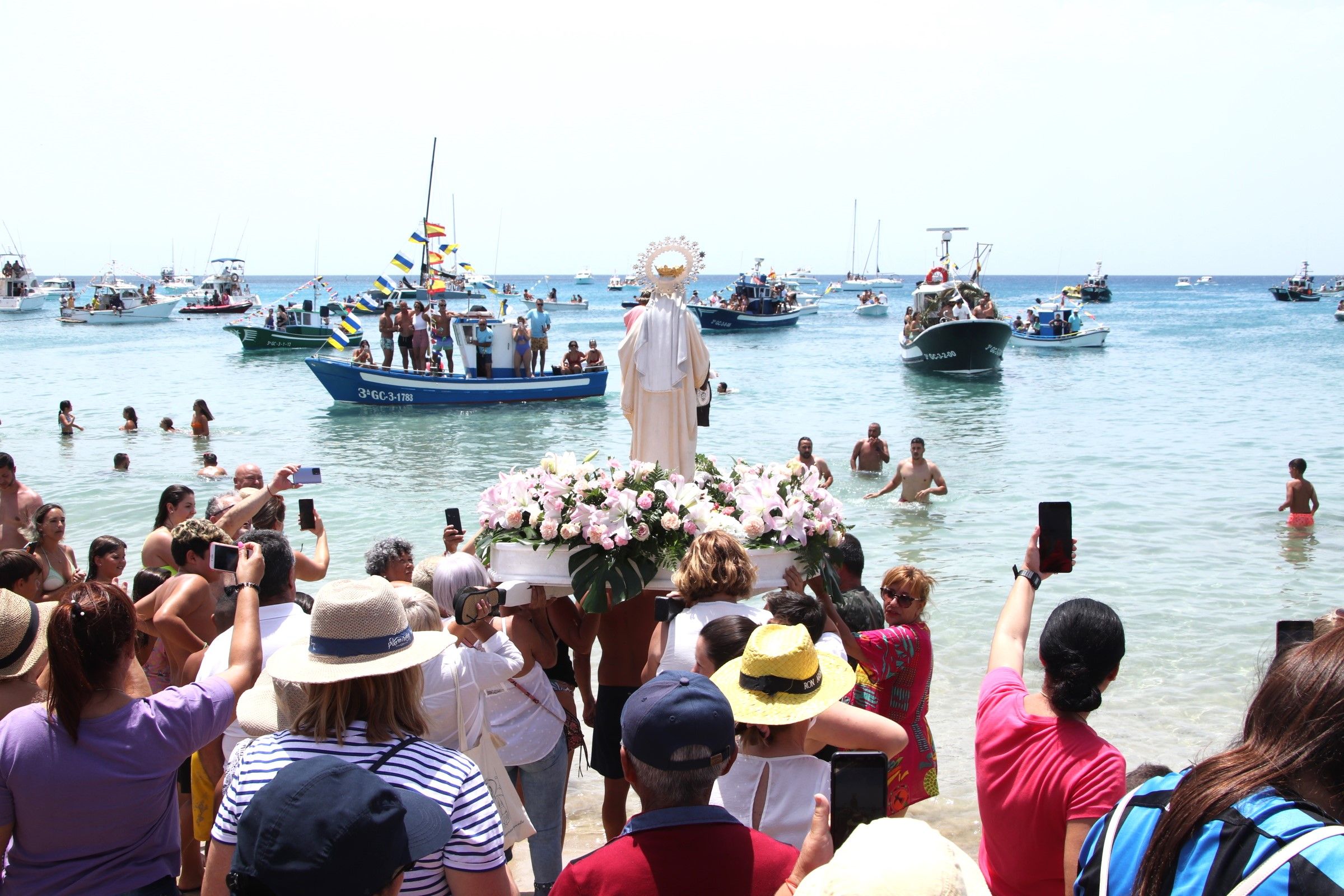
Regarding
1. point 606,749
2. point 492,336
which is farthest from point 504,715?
point 492,336

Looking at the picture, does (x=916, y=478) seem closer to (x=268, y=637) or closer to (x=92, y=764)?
(x=268, y=637)

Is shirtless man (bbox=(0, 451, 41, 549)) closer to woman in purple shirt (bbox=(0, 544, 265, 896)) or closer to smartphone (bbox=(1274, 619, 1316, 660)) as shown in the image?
woman in purple shirt (bbox=(0, 544, 265, 896))

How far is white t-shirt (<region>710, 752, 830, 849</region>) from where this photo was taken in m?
3.14

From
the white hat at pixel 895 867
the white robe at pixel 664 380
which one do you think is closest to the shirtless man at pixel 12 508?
the white robe at pixel 664 380

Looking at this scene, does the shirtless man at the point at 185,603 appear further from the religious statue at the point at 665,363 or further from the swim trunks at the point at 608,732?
the religious statue at the point at 665,363

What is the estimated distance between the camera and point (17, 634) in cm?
335

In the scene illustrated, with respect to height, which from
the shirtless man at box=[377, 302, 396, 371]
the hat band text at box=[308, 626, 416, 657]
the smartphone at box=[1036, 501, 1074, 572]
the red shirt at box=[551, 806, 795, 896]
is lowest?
the red shirt at box=[551, 806, 795, 896]

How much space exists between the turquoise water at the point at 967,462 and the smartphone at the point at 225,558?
3851 mm

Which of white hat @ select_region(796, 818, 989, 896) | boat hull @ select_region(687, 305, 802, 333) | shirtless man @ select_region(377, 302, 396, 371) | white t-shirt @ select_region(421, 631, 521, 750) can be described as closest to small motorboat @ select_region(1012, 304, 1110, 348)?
boat hull @ select_region(687, 305, 802, 333)

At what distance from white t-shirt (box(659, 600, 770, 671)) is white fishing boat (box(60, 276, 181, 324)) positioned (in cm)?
7576

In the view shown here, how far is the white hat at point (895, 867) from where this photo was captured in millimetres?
1704

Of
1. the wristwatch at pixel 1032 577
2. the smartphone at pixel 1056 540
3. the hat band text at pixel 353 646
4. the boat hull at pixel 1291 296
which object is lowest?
the hat band text at pixel 353 646

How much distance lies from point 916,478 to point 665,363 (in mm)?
8615

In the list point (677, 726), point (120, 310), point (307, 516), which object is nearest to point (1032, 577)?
point (677, 726)
